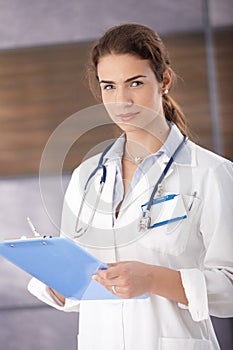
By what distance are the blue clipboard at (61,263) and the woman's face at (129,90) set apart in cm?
45

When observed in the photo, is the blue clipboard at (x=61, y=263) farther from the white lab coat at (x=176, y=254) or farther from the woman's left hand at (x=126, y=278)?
the white lab coat at (x=176, y=254)

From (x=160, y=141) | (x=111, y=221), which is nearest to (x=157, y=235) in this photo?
(x=111, y=221)

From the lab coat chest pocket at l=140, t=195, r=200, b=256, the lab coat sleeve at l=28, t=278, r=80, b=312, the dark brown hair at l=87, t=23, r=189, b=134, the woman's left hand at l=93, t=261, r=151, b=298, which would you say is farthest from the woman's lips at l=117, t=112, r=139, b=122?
the lab coat sleeve at l=28, t=278, r=80, b=312

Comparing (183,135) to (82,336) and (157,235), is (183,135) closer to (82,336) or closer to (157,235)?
(157,235)

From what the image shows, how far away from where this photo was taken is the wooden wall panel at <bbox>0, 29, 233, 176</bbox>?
3.62 m

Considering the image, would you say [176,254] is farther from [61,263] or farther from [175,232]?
[61,263]

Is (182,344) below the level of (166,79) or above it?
below

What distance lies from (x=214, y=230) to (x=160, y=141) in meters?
0.31

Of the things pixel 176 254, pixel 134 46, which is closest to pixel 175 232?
pixel 176 254

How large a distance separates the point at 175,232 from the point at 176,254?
0.06 meters

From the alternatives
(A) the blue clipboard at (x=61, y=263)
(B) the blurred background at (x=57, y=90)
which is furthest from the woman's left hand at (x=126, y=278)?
(B) the blurred background at (x=57, y=90)

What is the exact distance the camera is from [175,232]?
1975mm

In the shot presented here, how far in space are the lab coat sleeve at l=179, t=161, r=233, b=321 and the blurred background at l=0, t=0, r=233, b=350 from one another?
158 centimetres

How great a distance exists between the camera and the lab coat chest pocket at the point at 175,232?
197 cm
